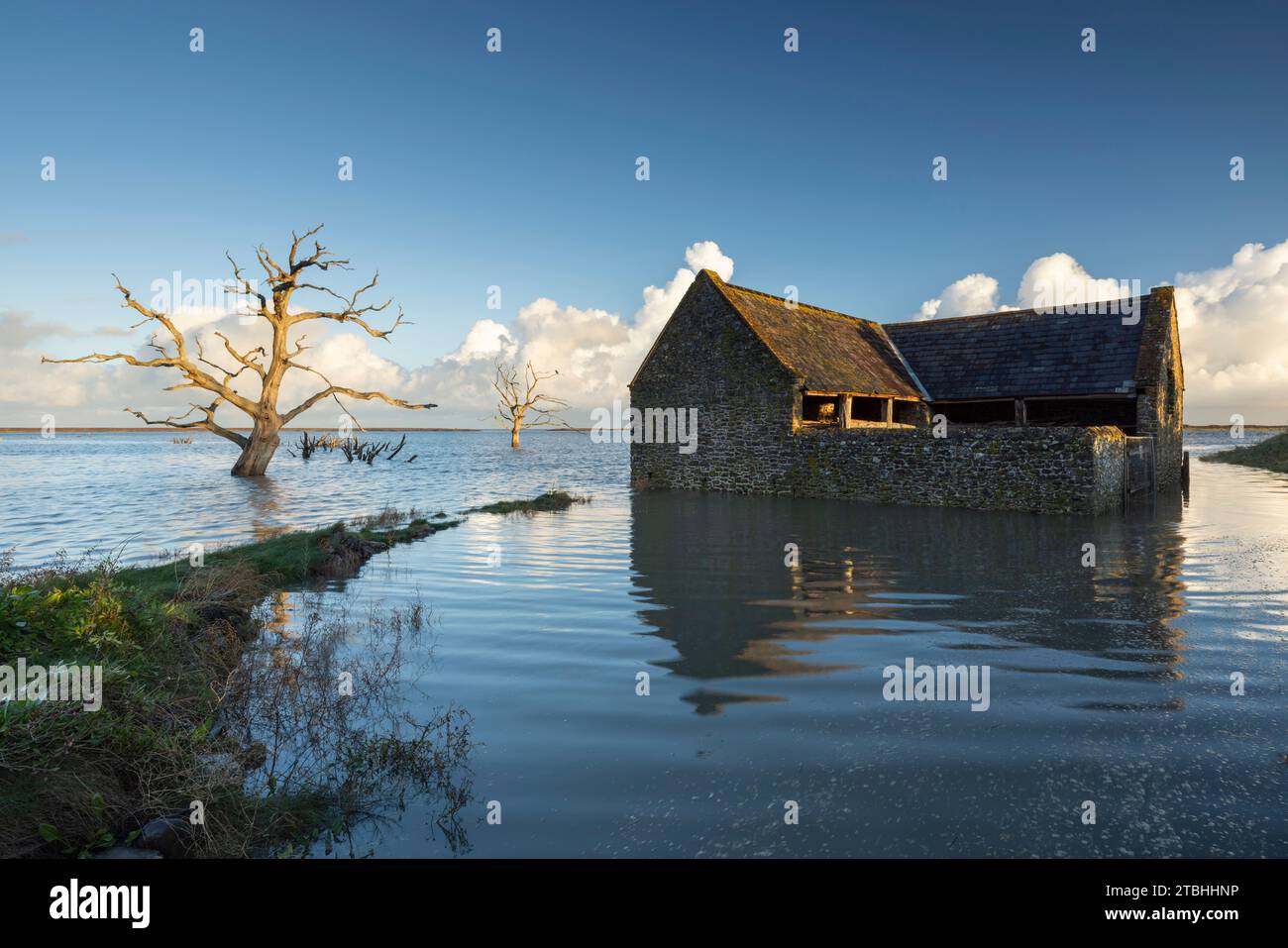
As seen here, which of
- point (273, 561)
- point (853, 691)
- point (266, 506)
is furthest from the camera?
point (266, 506)

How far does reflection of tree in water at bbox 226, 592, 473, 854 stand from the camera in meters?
4.20

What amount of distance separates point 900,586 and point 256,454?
36.4 m

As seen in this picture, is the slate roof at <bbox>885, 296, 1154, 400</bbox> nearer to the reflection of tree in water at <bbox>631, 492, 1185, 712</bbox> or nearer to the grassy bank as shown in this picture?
the reflection of tree in water at <bbox>631, 492, 1185, 712</bbox>

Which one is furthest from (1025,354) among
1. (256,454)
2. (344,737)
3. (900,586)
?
(256,454)

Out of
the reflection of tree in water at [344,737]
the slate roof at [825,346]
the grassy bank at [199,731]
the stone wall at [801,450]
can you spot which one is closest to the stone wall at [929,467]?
the stone wall at [801,450]

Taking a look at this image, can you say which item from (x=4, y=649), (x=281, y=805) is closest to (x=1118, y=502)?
(x=281, y=805)

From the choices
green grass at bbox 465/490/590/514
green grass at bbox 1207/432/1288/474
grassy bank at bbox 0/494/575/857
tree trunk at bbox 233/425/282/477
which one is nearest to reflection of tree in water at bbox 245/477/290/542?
tree trunk at bbox 233/425/282/477

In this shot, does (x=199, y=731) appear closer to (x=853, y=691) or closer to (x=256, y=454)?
(x=853, y=691)

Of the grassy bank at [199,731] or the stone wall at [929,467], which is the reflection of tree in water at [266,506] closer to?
the grassy bank at [199,731]

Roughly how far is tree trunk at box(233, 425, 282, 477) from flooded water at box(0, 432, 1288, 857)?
23.0m

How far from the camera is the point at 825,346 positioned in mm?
26688

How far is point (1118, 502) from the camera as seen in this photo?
61.9 feet
